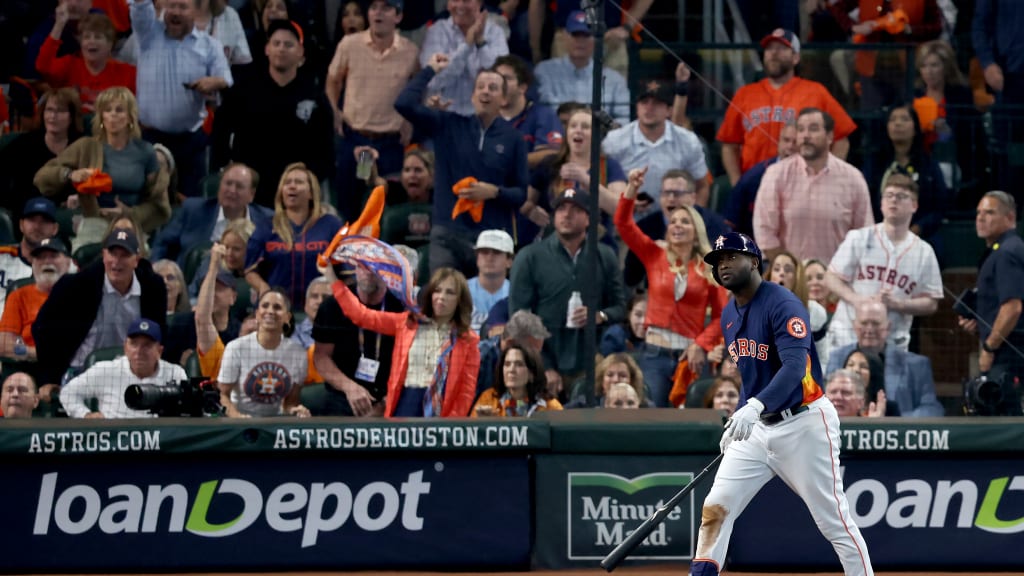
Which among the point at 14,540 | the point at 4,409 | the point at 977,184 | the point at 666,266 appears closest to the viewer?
the point at 14,540

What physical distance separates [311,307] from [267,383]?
2.69 feet

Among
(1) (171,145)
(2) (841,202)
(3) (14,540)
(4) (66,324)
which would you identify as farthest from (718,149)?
(3) (14,540)

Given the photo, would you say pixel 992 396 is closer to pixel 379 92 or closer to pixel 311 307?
pixel 311 307

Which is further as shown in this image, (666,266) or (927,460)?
(666,266)

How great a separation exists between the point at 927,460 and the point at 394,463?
3005 millimetres

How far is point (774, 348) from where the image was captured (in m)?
7.24

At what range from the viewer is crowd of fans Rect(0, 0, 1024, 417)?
9.77 metres

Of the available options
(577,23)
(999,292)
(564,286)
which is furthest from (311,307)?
(999,292)

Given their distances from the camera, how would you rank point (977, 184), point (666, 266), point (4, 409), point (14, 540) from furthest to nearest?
point (977, 184), point (666, 266), point (4, 409), point (14, 540)

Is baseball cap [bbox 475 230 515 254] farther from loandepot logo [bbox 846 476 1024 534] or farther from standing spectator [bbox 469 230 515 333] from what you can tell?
loandepot logo [bbox 846 476 1024 534]

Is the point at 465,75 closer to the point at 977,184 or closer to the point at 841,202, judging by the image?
the point at 841,202

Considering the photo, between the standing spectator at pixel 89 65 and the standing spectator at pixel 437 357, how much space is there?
3881 millimetres

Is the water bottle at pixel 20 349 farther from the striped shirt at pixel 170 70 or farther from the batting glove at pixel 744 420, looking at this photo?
the batting glove at pixel 744 420

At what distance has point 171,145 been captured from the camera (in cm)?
1205
